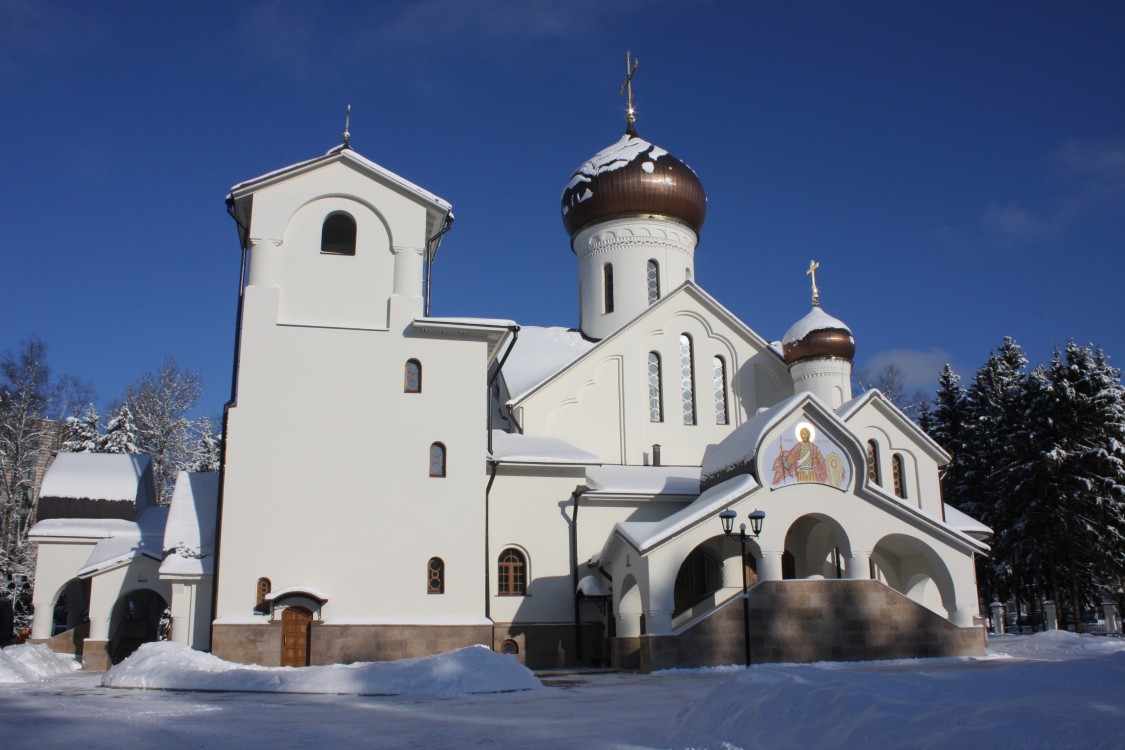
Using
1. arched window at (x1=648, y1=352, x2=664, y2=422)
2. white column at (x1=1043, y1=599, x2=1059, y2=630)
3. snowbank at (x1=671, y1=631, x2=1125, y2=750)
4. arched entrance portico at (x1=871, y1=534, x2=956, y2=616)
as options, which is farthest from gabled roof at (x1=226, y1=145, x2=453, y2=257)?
white column at (x1=1043, y1=599, x2=1059, y2=630)

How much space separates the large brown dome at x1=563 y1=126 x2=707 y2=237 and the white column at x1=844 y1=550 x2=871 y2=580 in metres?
11.6

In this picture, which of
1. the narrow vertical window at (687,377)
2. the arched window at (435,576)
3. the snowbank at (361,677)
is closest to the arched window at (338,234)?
the arched window at (435,576)

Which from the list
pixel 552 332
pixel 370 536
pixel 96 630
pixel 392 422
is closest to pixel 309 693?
pixel 370 536

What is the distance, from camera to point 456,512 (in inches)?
702

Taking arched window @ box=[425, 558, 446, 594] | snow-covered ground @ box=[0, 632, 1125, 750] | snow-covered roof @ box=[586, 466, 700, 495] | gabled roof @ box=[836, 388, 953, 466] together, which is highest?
gabled roof @ box=[836, 388, 953, 466]

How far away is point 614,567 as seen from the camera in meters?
18.5

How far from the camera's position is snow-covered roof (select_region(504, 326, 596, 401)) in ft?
76.1

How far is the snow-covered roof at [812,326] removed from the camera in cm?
2286

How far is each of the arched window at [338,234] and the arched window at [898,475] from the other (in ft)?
42.0

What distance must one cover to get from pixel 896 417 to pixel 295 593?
13.6m

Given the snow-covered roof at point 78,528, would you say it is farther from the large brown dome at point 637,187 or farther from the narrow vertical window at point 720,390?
the large brown dome at point 637,187

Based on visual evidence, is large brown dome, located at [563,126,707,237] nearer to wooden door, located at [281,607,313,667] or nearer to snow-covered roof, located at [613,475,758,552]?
snow-covered roof, located at [613,475,758,552]

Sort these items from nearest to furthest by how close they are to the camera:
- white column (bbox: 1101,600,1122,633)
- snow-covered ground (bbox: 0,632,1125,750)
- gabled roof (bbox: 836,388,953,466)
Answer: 1. snow-covered ground (bbox: 0,632,1125,750)
2. gabled roof (bbox: 836,388,953,466)
3. white column (bbox: 1101,600,1122,633)

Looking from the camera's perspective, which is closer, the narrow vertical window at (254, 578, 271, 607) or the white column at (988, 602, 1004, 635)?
the narrow vertical window at (254, 578, 271, 607)
